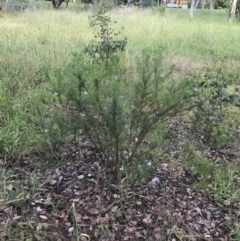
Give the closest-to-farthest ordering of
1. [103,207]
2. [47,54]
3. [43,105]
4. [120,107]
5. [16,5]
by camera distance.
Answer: [120,107]
[103,207]
[43,105]
[47,54]
[16,5]

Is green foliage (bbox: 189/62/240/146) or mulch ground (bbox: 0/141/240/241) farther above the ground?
green foliage (bbox: 189/62/240/146)

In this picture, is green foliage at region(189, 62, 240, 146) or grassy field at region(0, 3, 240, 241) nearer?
grassy field at region(0, 3, 240, 241)

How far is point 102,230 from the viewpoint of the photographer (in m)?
1.81

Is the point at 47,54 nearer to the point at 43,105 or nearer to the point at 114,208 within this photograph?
the point at 43,105

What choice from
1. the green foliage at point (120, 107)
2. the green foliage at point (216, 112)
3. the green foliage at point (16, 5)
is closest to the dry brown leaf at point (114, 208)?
the green foliage at point (120, 107)

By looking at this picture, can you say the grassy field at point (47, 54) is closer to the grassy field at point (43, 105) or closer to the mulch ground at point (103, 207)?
the grassy field at point (43, 105)

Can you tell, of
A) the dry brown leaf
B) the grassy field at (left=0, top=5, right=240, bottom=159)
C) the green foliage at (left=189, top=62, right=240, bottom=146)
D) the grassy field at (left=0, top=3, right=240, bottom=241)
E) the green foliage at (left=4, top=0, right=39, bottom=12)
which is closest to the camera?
the dry brown leaf

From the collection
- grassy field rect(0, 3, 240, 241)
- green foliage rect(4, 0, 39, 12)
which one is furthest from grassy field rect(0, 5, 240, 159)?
green foliage rect(4, 0, 39, 12)

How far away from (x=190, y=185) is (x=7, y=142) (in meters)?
1.38

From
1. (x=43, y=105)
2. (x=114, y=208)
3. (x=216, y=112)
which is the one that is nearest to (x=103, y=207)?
(x=114, y=208)

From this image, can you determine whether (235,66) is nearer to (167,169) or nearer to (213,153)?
(213,153)

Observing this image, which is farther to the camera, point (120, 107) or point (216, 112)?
point (216, 112)

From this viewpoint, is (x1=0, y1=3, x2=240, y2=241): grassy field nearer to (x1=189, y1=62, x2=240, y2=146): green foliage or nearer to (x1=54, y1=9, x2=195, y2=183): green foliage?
(x1=189, y1=62, x2=240, y2=146): green foliage

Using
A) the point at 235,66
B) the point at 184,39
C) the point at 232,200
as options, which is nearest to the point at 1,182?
the point at 232,200
